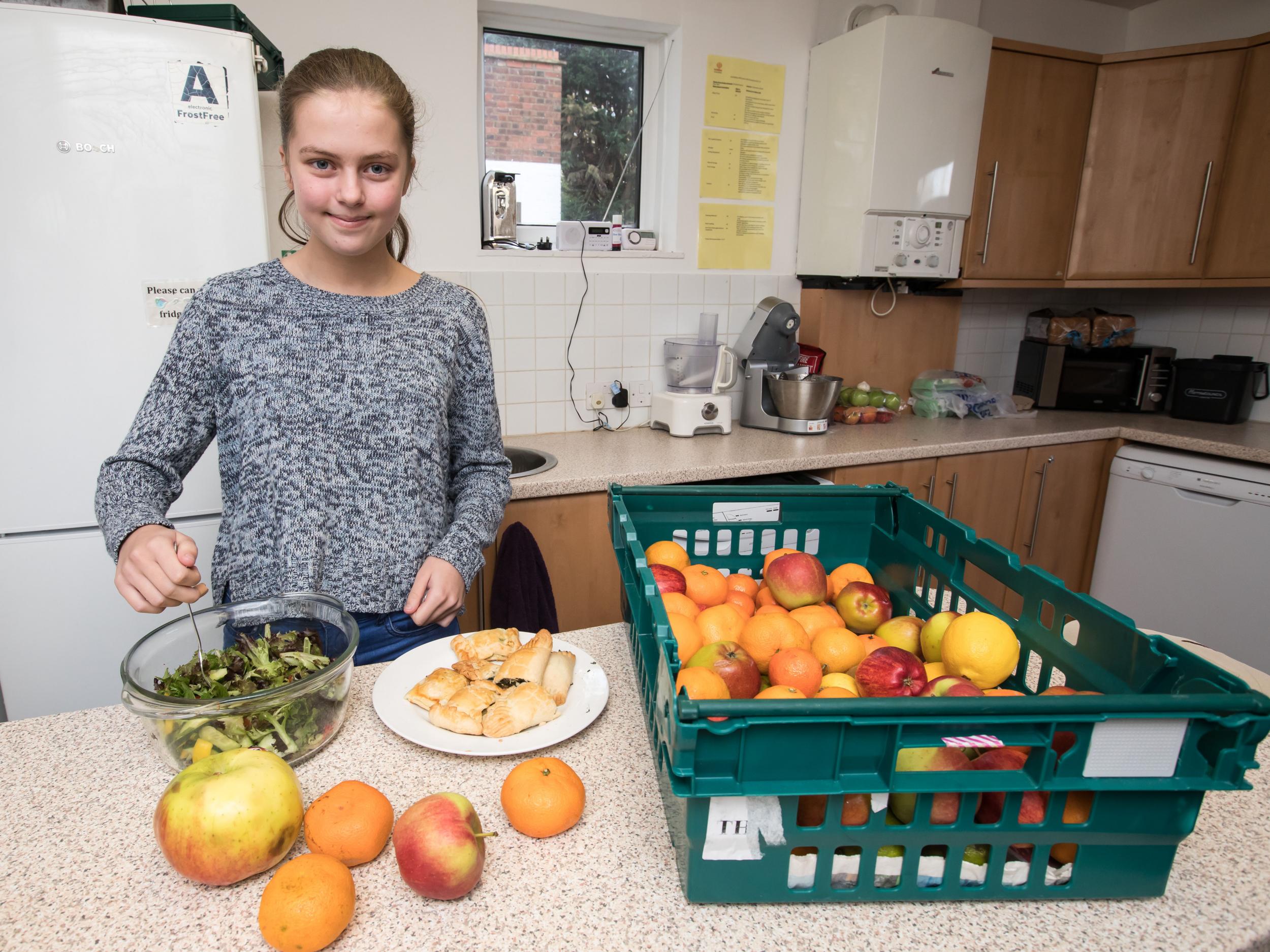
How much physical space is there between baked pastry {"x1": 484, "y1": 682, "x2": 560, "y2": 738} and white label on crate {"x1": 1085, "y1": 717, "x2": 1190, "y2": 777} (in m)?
0.49

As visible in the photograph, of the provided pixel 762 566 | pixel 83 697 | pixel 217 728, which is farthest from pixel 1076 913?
pixel 83 697

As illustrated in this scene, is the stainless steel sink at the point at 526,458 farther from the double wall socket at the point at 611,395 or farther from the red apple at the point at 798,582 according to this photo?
the red apple at the point at 798,582

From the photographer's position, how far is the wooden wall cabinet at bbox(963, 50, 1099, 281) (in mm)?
2617

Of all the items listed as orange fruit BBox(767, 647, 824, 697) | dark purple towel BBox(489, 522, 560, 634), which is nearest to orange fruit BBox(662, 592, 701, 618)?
orange fruit BBox(767, 647, 824, 697)

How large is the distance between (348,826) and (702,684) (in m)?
0.31

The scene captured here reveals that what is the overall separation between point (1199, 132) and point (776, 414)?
180 centimetres

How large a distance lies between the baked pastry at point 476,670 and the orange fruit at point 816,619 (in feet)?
1.12

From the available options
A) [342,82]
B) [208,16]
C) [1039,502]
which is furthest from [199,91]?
[1039,502]

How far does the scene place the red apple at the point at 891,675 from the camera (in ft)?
2.31

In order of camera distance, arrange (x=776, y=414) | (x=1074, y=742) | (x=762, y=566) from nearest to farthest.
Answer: (x=1074, y=742)
(x=762, y=566)
(x=776, y=414)

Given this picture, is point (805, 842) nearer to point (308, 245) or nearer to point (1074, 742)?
point (1074, 742)

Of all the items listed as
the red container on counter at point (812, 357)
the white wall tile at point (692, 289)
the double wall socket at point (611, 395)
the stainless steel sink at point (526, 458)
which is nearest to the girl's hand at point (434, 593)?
the stainless steel sink at point (526, 458)

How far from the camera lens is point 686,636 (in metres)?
0.78

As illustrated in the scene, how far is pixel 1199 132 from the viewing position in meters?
2.67
